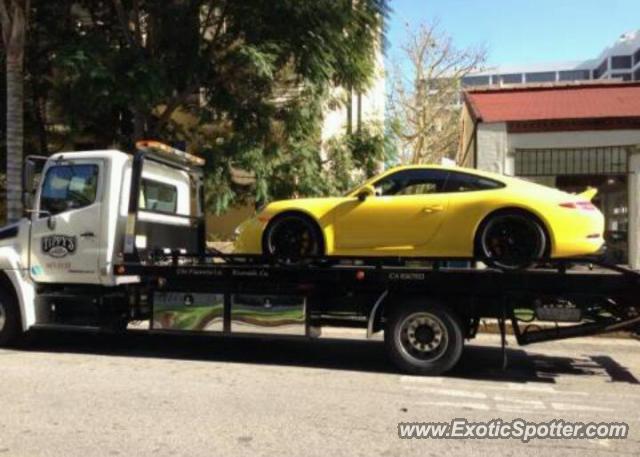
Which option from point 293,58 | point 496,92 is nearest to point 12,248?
point 293,58

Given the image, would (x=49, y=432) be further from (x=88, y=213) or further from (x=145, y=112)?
(x=145, y=112)

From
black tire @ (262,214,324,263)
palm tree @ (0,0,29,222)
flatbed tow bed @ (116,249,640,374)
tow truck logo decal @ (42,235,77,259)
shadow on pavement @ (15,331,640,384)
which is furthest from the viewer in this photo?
palm tree @ (0,0,29,222)

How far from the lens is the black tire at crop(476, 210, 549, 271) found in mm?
7207

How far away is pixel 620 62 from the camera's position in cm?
10475

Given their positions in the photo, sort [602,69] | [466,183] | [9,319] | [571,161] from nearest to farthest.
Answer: [466,183] < [9,319] < [571,161] < [602,69]

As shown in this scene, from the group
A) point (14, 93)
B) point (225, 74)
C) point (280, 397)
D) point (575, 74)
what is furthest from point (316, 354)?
point (575, 74)

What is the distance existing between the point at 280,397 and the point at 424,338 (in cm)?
187

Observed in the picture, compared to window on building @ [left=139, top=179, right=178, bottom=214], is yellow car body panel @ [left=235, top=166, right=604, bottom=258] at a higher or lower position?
lower

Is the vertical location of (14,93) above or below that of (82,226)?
above

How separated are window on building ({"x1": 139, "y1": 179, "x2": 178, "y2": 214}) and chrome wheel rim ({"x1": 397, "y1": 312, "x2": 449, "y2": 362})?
11.7 ft

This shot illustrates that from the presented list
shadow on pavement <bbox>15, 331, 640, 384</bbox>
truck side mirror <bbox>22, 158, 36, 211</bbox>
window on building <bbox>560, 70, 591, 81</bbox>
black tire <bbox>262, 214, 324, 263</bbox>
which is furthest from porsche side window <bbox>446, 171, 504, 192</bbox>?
window on building <bbox>560, 70, 591, 81</bbox>

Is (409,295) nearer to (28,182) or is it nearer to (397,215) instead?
(397,215)

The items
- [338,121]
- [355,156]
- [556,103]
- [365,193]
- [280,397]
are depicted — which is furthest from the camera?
[338,121]

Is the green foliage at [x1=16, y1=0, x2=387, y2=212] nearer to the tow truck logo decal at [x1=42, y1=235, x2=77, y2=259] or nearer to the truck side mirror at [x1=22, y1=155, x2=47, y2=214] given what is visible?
the truck side mirror at [x1=22, y1=155, x2=47, y2=214]
